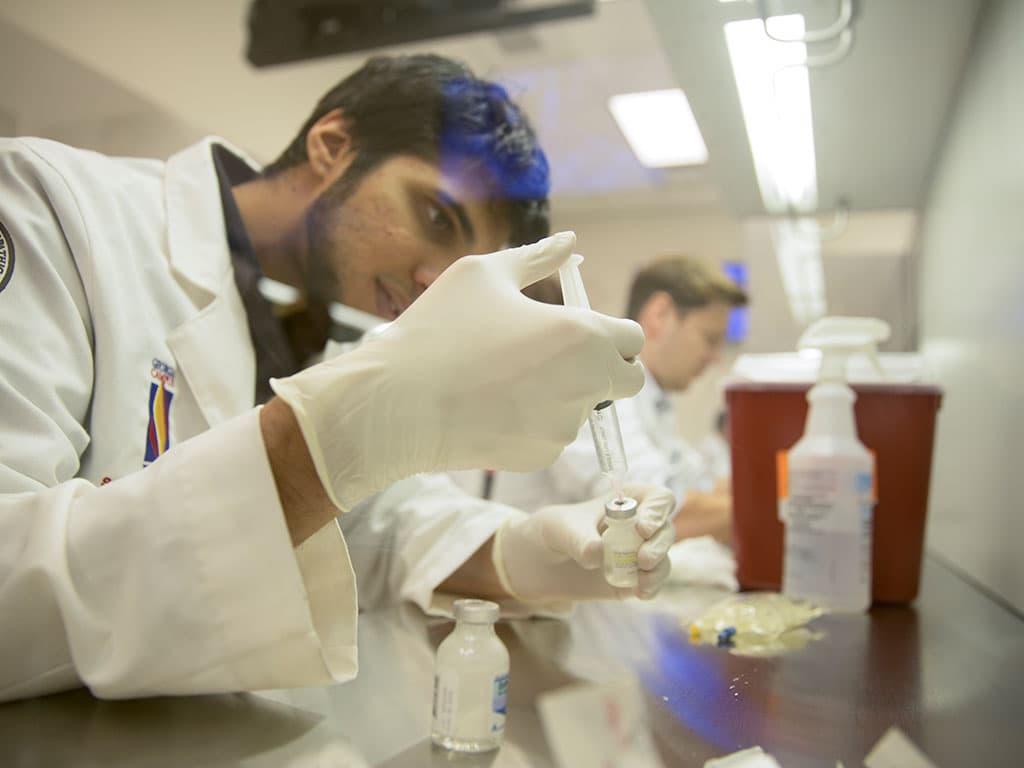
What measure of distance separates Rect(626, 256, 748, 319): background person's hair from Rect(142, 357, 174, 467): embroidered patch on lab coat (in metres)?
2.09

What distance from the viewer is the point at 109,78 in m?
1.00

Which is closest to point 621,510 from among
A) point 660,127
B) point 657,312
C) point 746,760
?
point 746,760

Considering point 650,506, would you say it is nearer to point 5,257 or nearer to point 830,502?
point 830,502

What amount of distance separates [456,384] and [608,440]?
236 millimetres

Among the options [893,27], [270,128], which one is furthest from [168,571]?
[893,27]

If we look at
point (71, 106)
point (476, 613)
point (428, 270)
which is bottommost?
point (476, 613)

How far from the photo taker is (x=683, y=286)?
120 inches

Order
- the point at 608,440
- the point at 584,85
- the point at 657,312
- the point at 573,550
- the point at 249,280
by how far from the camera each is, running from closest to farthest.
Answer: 1. the point at 608,440
2. the point at 573,550
3. the point at 249,280
4. the point at 584,85
5. the point at 657,312

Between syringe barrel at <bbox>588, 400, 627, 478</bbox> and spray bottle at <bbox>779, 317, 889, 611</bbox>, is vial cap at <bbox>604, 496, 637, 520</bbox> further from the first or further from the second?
spray bottle at <bbox>779, 317, 889, 611</bbox>

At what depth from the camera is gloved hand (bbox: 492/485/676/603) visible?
3.00 ft

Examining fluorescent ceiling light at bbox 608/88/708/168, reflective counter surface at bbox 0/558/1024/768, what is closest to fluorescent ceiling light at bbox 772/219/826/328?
fluorescent ceiling light at bbox 608/88/708/168

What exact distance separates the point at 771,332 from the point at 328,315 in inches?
80.5

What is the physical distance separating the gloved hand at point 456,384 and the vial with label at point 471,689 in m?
0.16

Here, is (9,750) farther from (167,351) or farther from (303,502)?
(167,351)
